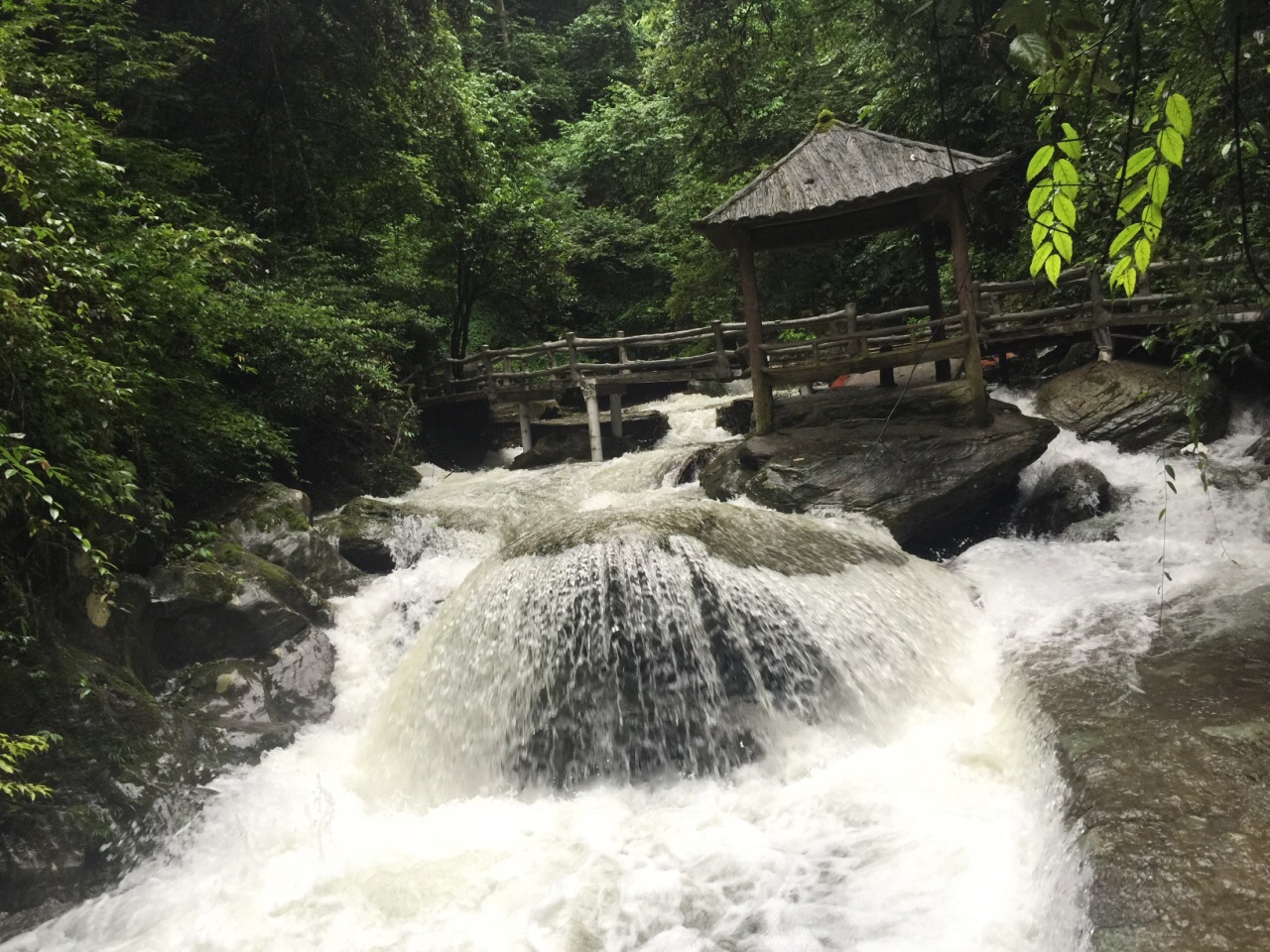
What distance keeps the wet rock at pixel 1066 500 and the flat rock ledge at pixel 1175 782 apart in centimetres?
296

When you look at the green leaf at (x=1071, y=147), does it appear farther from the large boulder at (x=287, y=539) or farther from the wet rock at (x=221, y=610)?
the large boulder at (x=287, y=539)

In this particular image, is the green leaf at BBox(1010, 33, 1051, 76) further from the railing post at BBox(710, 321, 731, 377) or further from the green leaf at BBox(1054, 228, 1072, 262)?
the railing post at BBox(710, 321, 731, 377)

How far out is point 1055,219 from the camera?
1.41 m

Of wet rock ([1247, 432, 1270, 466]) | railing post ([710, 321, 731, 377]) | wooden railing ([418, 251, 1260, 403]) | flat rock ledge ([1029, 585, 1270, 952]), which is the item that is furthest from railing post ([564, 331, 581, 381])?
flat rock ledge ([1029, 585, 1270, 952])

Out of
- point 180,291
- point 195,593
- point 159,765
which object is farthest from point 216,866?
point 180,291

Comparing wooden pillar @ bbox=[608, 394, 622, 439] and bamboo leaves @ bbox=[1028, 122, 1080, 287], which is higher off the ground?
bamboo leaves @ bbox=[1028, 122, 1080, 287]

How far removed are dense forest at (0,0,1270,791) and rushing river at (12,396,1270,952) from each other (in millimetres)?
1989

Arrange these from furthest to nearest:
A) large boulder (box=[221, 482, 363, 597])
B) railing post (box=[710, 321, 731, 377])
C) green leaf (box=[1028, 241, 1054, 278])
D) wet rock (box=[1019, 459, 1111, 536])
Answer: railing post (box=[710, 321, 731, 377]), wet rock (box=[1019, 459, 1111, 536]), large boulder (box=[221, 482, 363, 597]), green leaf (box=[1028, 241, 1054, 278])

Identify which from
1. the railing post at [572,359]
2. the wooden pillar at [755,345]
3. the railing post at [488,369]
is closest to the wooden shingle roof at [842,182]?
the wooden pillar at [755,345]

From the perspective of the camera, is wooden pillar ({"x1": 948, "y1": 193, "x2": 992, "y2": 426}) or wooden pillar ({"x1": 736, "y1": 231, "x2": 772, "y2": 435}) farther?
wooden pillar ({"x1": 736, "y1": 231, "x2": 772, "y2": 435})

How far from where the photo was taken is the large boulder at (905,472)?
809 centimetres

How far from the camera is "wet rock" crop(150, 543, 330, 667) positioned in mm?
6531

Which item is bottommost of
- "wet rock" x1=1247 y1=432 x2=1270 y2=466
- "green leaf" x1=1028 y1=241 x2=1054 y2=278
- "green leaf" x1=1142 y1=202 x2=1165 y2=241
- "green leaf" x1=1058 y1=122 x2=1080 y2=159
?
"wet rock" x1=1247 y1=432 x2=1270 y2=466

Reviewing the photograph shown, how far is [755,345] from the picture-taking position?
31.4 ft
